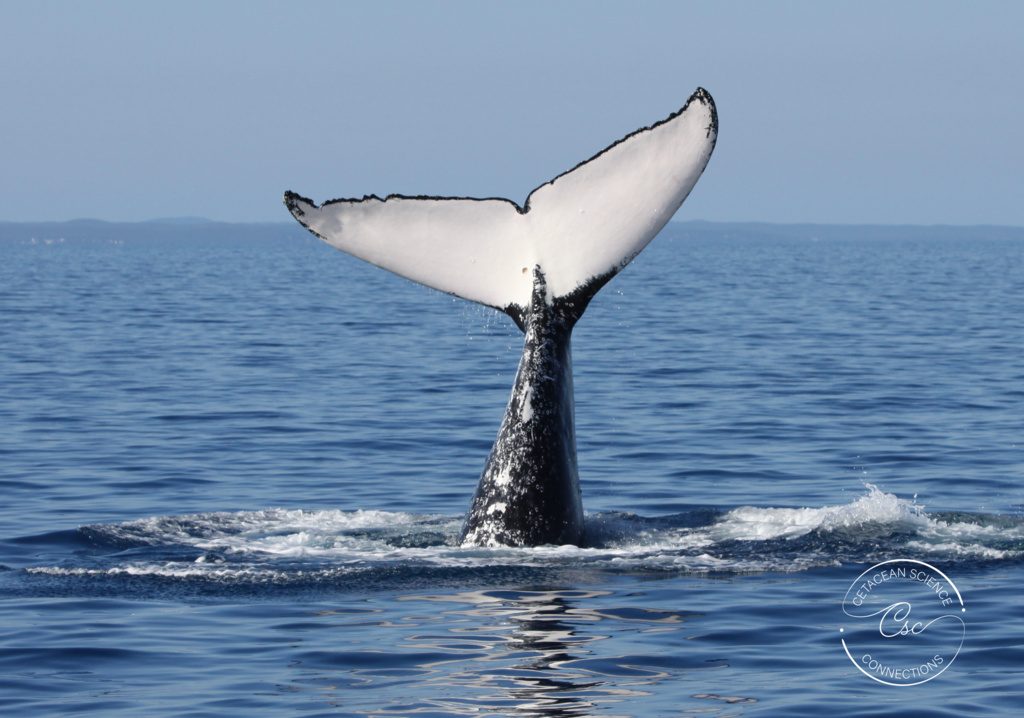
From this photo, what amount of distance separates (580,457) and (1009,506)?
177 inches

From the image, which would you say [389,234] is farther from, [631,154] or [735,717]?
[735,717]

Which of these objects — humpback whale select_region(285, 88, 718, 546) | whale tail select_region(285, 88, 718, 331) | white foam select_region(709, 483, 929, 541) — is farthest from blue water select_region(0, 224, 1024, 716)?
whale tail select_region(285, 88, 718, 331)

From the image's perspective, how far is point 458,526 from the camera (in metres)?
12.2

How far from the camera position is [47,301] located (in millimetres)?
47219

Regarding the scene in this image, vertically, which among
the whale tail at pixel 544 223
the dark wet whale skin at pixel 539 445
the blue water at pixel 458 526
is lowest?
the blue water at pixel 458 526

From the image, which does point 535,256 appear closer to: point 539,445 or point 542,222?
point 542,222

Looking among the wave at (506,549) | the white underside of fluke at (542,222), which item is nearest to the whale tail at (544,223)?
the white underside of fluke at (542,222)

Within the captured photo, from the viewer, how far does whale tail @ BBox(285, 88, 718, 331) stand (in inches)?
395

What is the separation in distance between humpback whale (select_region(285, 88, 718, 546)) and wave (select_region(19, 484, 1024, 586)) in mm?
295

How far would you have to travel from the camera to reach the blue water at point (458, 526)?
8359 mm

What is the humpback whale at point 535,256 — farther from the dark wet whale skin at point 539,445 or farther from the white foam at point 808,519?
the white foam at point 808,519

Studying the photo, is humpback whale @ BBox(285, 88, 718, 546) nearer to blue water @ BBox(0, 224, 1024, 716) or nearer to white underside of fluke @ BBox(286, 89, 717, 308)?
white underside of fluke @ BBox(286, 89, 717, 308)

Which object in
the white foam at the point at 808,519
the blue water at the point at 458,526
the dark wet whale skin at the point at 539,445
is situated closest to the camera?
the blue water at the point at 458,526

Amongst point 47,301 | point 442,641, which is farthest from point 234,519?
point 47,301
